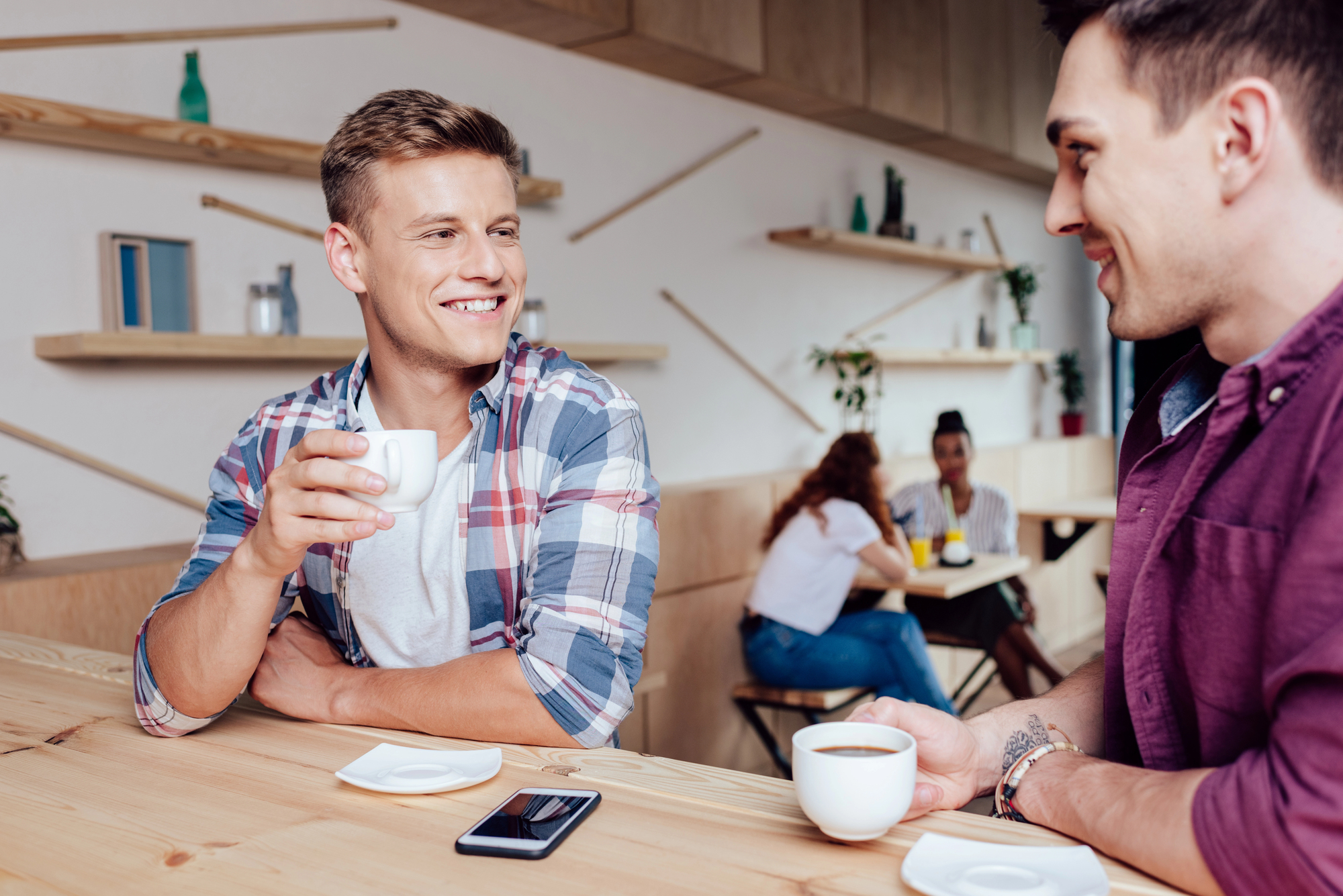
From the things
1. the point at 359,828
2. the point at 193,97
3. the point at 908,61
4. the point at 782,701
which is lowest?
the point at 782,701

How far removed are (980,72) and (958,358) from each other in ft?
4.40

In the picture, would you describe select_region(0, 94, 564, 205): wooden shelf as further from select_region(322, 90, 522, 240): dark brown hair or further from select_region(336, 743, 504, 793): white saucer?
select_region(336, 743, 504, 793): white saucer

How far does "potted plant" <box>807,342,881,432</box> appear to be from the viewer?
444 centimetres

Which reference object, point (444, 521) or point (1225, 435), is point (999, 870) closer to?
point (1225, 435)

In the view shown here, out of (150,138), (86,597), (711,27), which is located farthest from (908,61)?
(86,597)

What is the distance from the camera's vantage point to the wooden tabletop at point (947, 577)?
3.37 metres

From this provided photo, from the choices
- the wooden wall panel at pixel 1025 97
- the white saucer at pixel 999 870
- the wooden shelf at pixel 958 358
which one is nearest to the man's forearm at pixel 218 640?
the white saucer at pixel 999 870

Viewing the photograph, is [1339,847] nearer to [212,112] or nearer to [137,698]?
[137,698]

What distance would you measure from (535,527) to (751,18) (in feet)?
9.28

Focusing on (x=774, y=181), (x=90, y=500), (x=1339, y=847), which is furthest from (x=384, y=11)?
(x=1339, y=847)

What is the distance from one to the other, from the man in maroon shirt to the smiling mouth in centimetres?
72

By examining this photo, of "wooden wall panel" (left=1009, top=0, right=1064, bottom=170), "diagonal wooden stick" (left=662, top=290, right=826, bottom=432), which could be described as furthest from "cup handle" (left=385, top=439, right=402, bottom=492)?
"wooden wall panel" (left=1009, top=0, right=1064, bottom=170)

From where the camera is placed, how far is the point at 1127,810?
75 cm

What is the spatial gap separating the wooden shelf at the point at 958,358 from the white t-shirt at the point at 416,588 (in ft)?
11.2
